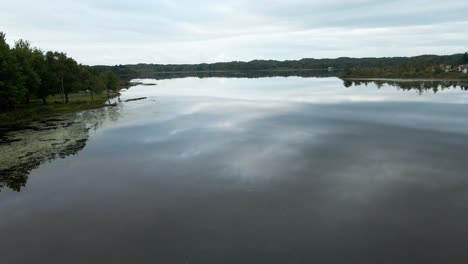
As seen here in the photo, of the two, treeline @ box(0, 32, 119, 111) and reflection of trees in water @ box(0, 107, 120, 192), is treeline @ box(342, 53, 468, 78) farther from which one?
reflection of trees in water @ box(0, 107, 120, 192)

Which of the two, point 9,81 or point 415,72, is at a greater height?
point 415,72

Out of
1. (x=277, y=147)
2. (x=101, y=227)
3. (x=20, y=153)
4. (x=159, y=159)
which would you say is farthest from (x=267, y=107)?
(x=101, y=227)

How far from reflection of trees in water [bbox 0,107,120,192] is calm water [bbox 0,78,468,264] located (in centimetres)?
45

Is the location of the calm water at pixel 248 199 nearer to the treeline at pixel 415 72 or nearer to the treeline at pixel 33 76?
the treeline at pixel 33 76

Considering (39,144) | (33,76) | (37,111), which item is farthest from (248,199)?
(33,76)

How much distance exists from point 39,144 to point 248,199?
29673mm

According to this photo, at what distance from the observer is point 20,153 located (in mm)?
35094

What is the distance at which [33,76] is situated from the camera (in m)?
61.6

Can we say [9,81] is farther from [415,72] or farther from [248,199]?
[415,72]

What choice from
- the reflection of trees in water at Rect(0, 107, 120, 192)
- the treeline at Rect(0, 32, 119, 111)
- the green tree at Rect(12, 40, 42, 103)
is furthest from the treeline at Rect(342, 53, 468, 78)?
the green tree at Rect(12, 40, 42, 103)

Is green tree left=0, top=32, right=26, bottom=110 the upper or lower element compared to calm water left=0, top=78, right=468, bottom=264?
upper

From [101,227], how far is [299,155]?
18783 mm

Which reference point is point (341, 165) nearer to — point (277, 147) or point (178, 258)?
point (277, 147)

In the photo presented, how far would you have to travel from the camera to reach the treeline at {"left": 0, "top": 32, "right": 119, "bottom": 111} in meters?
54.4
